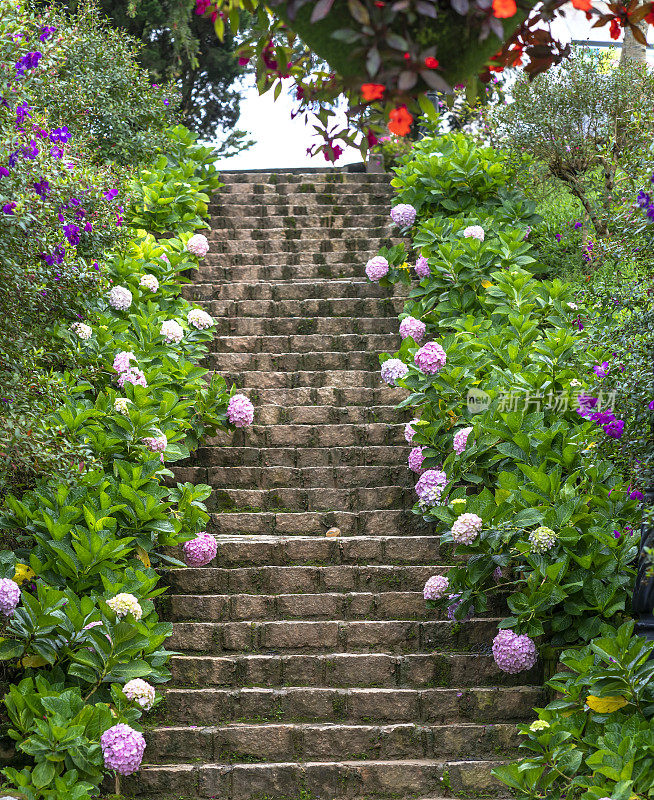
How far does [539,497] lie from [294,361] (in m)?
2.54

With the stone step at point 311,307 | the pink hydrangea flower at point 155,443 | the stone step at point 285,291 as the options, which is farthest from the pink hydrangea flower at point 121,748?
the stone step at point 285,291

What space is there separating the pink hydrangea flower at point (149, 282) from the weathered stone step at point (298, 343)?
556 millimetres

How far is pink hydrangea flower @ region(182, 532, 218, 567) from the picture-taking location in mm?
4109

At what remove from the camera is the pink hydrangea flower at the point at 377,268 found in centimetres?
618

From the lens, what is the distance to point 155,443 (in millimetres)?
4160

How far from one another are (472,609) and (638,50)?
20.5 ft

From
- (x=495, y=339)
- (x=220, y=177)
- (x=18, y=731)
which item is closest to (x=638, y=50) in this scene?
(x=220, y=177)

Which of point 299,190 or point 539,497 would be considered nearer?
point 539,497

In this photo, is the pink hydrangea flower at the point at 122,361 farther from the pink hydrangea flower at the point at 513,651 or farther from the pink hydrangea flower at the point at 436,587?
the pink hydrangea flower at the point at 513,651

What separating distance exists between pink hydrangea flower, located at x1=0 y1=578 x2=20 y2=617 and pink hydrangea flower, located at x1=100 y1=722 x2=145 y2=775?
584 millimetres

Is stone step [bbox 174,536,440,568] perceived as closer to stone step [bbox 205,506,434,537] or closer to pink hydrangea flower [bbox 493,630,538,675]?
stone step [bbox 205,506,434,537]

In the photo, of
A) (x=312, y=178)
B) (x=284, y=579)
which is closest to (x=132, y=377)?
(x=284, y=579)

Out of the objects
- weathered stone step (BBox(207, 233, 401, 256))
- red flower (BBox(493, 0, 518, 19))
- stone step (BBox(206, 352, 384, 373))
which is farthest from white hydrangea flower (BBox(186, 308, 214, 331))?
red flower (BBox(493, 0, 518, 19))

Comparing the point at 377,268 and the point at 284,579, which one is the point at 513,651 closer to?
the point at 284,579
